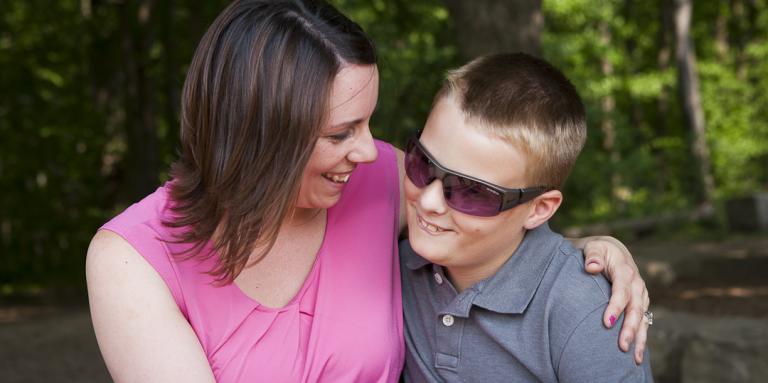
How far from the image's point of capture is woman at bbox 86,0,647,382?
1972mm

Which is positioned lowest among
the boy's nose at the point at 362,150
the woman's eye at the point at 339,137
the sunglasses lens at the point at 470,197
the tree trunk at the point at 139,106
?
the tree trunk at the point at 139,106

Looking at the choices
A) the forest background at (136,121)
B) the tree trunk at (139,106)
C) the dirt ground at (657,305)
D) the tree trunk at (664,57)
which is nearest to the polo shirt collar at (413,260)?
the dirt ground at (657,305)

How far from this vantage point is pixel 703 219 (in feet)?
42.1

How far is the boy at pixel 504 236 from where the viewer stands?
2.00 meters

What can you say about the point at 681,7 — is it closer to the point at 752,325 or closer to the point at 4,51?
the point at 4,51

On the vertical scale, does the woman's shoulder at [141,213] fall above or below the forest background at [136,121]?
above

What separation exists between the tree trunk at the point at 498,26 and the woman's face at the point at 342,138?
3.06 m

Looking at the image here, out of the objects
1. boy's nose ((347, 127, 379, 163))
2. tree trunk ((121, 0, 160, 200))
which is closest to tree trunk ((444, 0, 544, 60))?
boy's nose ((347, 127, 379, 163))

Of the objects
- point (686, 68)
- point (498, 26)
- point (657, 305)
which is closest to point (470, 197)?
point (498, 26)

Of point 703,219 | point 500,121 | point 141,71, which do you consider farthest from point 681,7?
point 500,121

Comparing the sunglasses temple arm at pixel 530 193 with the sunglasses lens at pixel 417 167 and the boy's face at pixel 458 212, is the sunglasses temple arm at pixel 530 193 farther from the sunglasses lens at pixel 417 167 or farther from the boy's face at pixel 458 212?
the sunglasses lens at pixel 417 167

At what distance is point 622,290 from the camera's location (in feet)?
6.63

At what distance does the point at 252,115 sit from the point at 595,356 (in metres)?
0.91

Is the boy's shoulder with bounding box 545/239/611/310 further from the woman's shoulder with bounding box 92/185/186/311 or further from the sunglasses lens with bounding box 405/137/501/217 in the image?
the woman's shoulder with bounding box 92/185/186/311
